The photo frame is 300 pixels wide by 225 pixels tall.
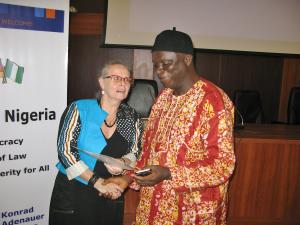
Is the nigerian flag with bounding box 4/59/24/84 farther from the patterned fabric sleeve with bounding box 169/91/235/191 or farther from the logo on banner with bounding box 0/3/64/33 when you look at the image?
the patterned fabric sleeve with bounding box 169/91/235/191

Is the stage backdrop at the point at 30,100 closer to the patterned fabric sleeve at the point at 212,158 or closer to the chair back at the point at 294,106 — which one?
the patterned fabric sleeve at the point at 212,158

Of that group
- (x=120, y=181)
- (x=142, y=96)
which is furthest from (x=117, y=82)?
(x=142, y=96)

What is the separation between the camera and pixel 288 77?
535 centimetres

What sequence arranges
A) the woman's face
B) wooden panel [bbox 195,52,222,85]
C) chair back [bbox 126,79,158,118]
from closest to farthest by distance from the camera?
the woman's face, chair back [bbox 126,79,158,118], wooden panel [bbox 195,52,222,85]

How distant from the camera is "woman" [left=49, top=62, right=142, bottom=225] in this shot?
168cm

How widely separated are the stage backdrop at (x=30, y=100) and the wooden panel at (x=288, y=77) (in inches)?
163

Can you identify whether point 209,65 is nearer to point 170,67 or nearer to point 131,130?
point 131,130

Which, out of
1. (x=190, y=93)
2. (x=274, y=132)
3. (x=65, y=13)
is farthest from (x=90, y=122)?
(x=274, y=132)

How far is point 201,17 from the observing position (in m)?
4.46

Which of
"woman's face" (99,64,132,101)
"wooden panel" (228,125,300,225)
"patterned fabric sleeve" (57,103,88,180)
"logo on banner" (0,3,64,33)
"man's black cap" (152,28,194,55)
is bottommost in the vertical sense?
"wooden panel" (228,125,300,225)

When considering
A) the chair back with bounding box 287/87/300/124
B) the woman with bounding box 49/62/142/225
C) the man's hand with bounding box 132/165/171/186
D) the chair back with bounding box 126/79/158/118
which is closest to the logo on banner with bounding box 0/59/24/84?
the woman with bounding box 49/62/142/225

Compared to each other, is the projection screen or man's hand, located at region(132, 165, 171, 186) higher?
the projection screen

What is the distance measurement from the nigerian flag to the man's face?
189cm

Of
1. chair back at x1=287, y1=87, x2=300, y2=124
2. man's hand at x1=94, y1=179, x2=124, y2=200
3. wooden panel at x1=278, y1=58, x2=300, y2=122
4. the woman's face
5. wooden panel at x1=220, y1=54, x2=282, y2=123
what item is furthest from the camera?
wooden panel at x1=278, y1=58, x2=300, y2=122
